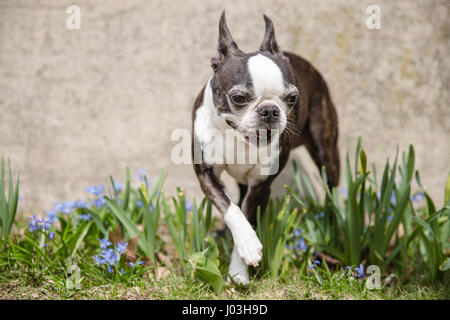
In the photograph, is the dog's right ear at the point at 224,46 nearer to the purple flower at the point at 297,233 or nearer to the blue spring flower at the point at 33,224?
the purple flower at the point at 297,233

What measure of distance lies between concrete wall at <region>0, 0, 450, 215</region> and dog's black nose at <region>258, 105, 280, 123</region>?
175 cm

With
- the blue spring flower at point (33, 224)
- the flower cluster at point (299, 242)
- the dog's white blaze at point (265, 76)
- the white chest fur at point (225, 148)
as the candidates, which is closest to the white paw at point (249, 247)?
the white chest fur at point (225, 148)

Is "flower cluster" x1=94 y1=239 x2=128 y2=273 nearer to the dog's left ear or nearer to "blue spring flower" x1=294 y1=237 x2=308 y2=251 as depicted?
"blue spring flower" x1=294 y1=237 x2=308 y2=251

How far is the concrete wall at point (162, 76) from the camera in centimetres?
357

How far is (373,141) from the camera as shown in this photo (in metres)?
3.66

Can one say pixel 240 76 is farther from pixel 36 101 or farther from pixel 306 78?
pixel 36 101

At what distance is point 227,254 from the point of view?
2.62 meters

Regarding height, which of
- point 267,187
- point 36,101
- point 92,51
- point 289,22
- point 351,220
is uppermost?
point 289,22

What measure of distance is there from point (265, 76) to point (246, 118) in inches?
7.6

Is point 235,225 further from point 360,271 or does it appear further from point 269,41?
point 269,41

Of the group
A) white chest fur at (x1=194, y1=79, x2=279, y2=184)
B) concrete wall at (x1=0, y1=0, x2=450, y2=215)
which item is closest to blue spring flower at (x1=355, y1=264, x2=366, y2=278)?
white chest fur at (x1=194, y1=79, x2=279, y2=184)

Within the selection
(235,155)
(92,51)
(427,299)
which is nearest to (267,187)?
(235,155)

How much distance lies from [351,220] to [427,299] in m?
0.53

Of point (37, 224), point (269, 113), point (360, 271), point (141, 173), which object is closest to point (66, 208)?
point (37, 224)
